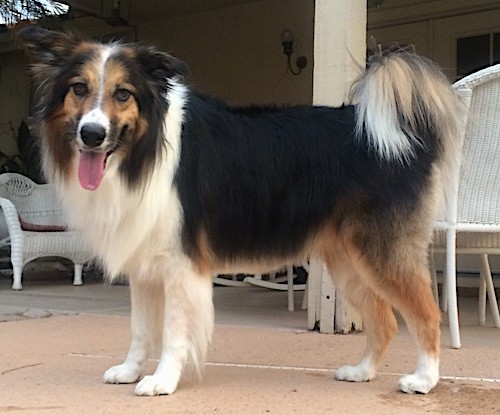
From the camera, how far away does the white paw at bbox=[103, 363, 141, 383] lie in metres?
2.93

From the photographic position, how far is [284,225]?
9.95 feet

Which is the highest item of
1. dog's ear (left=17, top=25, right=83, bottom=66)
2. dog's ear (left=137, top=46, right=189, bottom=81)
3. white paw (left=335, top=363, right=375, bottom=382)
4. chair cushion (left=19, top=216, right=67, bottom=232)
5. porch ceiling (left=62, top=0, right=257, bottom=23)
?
porch ceiling (left=62, top=0, right=257, bottom=23)

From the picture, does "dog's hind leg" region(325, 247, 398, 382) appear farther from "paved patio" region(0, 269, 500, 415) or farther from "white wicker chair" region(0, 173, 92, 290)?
"white wicker chair" region(0, 173, 92, 290)

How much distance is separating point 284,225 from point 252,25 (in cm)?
573

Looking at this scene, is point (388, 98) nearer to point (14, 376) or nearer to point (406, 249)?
point (406, 249)

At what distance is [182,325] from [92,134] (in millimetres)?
839

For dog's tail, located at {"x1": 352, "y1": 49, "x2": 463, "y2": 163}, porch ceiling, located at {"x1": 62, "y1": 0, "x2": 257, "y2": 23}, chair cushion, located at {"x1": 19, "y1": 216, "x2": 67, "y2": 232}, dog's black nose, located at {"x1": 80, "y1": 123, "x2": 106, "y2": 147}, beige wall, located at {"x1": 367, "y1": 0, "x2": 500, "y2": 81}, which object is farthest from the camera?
porch ceiling, located at {"x1": 62, "y1": 0, "x2": 257, "y2": 23}

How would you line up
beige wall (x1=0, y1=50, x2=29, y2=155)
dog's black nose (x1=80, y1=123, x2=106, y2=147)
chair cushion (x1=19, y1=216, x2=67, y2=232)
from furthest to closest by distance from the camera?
beige wall (x1=0, y1=50, x2=29, y2=155) < chair cushion (x1=19, y1=216, x2=67, y2=232) < dog's black nose (x1=80, y1=123, x2=106, y2=147)

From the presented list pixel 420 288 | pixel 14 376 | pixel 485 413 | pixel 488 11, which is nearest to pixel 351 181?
pixel 420 288

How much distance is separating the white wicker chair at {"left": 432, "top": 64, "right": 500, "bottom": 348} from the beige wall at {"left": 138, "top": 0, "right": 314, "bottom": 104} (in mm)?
4284

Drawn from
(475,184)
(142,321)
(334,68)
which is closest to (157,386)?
(142,321)

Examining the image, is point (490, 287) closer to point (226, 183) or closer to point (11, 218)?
point (226, 183)

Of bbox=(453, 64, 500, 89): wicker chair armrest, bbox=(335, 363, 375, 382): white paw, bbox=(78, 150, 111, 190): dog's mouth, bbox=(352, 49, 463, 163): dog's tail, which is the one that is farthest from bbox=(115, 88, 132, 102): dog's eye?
bbox=(453, 64, 500, 89): wicker chair armrest

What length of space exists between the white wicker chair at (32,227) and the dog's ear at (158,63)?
3.18 meters
